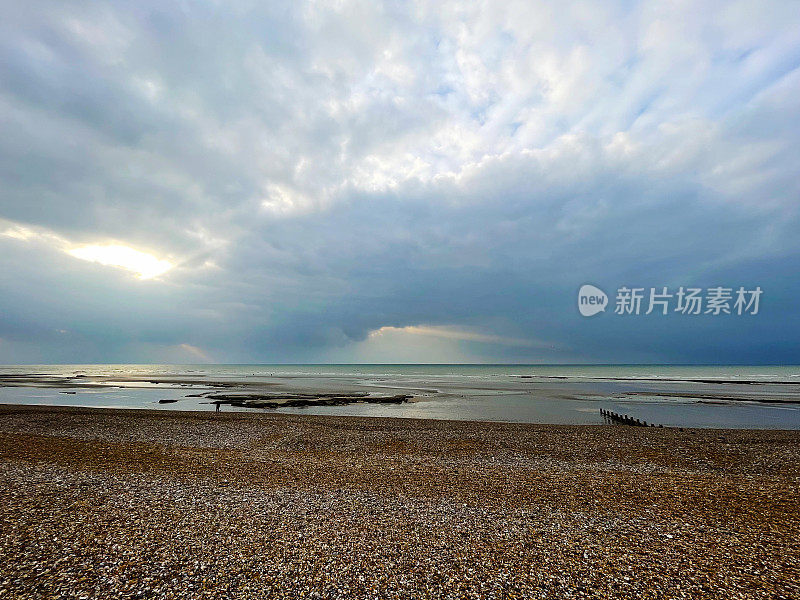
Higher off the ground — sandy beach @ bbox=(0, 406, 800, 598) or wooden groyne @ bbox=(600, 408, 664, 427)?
sandy beach @ bbox=(0, 406, 800, 598)

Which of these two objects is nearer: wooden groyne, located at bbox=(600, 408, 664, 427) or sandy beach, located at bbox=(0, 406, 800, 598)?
sandy beach, located at bbox=(0, 406, 800, 598)

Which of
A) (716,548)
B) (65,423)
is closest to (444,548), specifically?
(716,548)

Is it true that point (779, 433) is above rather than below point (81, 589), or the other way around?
below

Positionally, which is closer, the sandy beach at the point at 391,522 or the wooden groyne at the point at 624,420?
the sandy beach at the point at 391,522

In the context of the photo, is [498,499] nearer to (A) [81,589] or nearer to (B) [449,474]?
(B) [449,474]

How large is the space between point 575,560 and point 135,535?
910cm

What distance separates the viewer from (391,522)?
32.4 feet

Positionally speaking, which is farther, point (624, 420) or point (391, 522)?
point (624, 420)

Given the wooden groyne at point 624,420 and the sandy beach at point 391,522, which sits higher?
the sandy beach at point 391,522

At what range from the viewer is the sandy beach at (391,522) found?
7.21 metres

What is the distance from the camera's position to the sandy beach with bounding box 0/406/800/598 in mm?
7215

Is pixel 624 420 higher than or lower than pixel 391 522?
lower

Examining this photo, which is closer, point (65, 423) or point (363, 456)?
point (363, 456)

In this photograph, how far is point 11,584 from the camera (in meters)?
6.88
